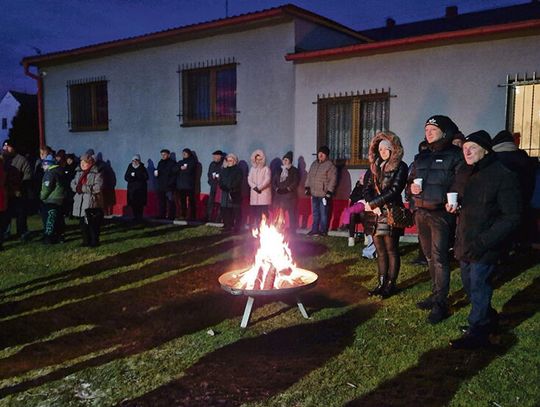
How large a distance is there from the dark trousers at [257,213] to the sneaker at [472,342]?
7019 mm

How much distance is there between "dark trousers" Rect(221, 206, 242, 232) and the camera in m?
11.7

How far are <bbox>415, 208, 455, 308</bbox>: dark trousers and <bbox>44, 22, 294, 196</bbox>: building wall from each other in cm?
676

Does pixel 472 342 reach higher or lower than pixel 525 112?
lower

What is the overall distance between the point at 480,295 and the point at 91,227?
769 centimetres

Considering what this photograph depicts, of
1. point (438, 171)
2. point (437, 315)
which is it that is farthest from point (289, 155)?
point (437, 315)

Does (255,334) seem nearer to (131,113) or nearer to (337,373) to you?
(337,373)

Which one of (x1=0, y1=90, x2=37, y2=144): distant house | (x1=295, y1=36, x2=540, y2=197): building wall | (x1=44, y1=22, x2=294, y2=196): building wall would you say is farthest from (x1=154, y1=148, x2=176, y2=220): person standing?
(x1=0, y1=90, x2=37, y2=144): distant house

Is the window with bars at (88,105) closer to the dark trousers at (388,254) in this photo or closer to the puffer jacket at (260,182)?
the puffer jacket at (260,182)

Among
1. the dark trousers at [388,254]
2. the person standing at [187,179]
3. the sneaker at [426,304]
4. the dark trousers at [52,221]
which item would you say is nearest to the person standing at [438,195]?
the sneaker at [426,304]

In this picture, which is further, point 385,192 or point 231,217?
point 231,217

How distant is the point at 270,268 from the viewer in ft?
17.7

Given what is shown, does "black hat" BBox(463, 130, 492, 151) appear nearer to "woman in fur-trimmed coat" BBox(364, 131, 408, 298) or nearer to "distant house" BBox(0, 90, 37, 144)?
"woman in fur-trimmed coat" BBox(364, 131, 408, 298)

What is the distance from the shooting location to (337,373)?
420cm

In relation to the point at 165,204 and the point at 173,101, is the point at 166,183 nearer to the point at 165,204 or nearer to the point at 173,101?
the point at 165,204
